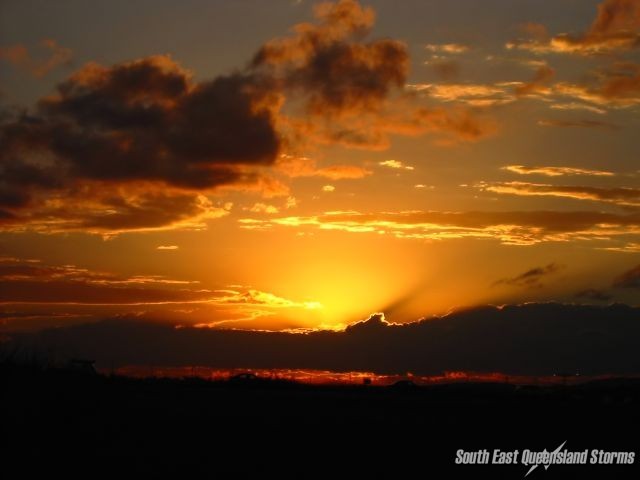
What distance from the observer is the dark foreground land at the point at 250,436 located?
27234mm

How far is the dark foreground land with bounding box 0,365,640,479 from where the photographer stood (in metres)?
27.2

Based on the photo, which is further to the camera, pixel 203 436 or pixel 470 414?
pixel 470 414

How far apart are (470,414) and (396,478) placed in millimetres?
21692

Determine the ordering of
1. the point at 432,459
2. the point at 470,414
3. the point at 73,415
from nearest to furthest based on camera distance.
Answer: the point at 432,459, the point at 73,415, the point at 470,414

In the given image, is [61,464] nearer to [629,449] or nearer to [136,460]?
[136,460]

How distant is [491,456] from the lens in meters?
32.0

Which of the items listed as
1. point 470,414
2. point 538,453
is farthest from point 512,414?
point 538,453

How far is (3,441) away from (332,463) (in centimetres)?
1061

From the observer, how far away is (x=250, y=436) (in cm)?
3303

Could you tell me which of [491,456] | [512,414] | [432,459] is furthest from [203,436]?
[512,414]

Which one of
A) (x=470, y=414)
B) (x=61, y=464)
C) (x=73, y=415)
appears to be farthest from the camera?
(x=470, y=414)

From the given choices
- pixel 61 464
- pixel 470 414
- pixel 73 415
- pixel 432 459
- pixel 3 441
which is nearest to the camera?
pixel 61 464

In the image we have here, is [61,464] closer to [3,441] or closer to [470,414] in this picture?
[3,441]

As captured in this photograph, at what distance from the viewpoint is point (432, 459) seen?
3083 cm
